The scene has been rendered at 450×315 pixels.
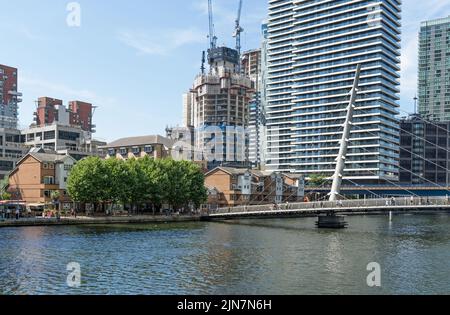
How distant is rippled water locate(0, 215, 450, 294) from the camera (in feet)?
120

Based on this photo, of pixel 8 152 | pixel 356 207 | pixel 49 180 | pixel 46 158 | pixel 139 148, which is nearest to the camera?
pixel 356 207

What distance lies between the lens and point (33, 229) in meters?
70.1

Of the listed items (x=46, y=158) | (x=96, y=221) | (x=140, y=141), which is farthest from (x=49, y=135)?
(x=96, y=221)

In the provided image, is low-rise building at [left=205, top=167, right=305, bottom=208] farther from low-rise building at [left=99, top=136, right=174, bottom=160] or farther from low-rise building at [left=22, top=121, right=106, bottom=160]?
low-rise building at [left=22, top=121, right=106, bottom=160]

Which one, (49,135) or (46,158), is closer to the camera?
(46,158)

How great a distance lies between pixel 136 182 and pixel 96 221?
11.8 metres

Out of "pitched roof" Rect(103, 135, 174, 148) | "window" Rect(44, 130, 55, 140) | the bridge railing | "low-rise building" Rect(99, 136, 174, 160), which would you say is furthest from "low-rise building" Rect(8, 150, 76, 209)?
"pitched roof" Rect(103, 135, 174, 148)

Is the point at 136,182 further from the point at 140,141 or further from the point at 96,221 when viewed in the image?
the point at 140,141

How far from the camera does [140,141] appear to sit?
15238cm

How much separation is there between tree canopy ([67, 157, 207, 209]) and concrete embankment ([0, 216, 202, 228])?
14.4 feet

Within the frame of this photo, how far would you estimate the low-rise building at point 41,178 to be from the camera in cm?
9444

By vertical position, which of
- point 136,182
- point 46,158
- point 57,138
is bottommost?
point 136,182
